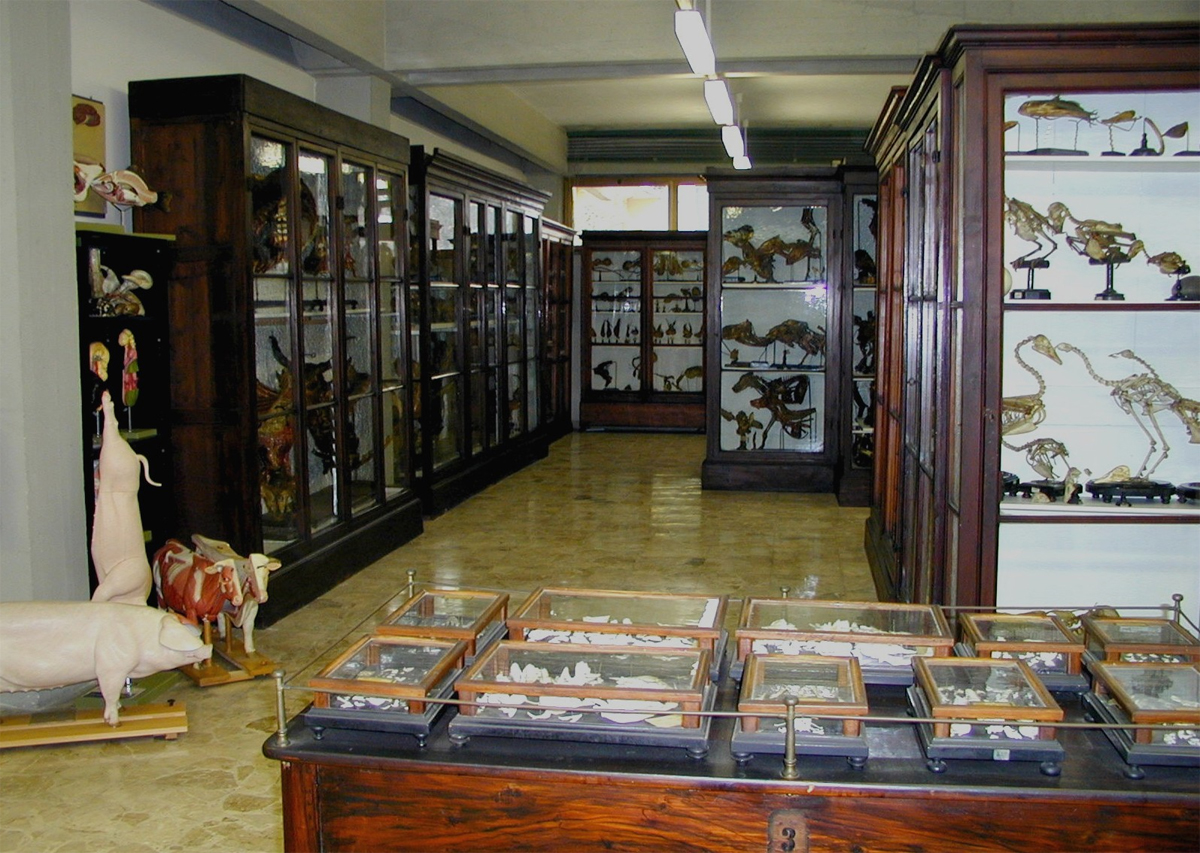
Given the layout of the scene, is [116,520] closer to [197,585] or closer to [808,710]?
[197,585]

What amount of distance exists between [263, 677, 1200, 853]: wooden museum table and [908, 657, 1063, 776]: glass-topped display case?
3 cm

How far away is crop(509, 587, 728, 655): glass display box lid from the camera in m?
2.50

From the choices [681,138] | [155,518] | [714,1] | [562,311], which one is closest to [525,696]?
[155,518]

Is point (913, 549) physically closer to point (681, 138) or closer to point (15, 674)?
point (15, 674)

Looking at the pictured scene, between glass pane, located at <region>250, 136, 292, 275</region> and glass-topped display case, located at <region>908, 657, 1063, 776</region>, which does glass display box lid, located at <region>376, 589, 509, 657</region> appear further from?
glass pane, located at <region>250, 136, 292, 275</region>

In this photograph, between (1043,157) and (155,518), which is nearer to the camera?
(1043,157)

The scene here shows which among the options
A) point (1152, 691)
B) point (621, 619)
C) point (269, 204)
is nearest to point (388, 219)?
point (269, 204)

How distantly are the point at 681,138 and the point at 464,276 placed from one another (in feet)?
19.0

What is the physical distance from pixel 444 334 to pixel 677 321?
5752 mm

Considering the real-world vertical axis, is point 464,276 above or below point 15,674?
above

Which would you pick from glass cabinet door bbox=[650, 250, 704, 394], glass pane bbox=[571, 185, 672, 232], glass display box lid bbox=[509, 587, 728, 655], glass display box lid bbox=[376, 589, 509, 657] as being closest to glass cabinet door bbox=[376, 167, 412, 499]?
glass display box lid bbox=[376, 589, 509, 657]

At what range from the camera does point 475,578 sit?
21.5 ft

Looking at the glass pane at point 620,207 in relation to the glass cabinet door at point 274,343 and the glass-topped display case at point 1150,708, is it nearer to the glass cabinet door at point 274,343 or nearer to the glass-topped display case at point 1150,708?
the glass cabinet door at point 274,343

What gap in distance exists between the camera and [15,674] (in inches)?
148
